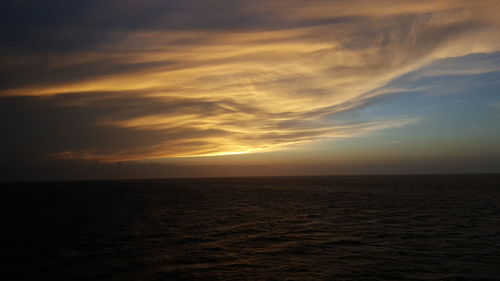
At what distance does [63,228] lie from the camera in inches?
1638

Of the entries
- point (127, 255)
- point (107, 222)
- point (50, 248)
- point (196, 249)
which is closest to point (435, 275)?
point (196, 249)

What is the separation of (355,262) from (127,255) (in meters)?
17.3

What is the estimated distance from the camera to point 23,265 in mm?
24594

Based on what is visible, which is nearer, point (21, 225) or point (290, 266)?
point (290, 266)

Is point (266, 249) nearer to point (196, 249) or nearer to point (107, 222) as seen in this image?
point (196, 249)

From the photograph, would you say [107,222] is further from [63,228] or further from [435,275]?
[435,275]

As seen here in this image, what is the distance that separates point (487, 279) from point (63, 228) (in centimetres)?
4330

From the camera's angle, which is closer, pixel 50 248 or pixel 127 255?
pixel 127 255

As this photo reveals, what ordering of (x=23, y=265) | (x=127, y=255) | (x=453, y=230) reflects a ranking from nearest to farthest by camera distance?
1. (x=23, y=265)
2. (x=127, y=255)
3. (x=453, y=230)

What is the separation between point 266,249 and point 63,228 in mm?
28448

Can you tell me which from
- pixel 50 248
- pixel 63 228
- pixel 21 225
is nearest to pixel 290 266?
pixel 50 248

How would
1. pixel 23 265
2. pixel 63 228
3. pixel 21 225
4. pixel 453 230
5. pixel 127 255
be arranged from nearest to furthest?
1. pixel 23 265
2. pixel 127 255
3. pixel 453 230
4. pixel 63 228
5. pixel 21 225

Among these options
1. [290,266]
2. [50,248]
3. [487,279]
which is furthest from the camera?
[50,248]

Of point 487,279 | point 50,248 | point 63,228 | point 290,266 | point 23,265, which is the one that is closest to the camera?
point 487,279
